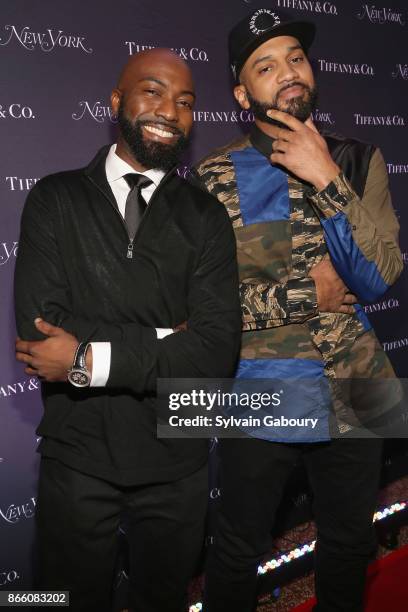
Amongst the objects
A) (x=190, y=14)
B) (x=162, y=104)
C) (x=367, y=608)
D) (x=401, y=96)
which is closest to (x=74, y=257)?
(x=162, y=104)

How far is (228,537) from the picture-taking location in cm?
208

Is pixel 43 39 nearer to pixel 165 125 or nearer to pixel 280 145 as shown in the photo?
pixel 165 125

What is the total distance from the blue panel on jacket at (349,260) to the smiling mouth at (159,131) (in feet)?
1.68

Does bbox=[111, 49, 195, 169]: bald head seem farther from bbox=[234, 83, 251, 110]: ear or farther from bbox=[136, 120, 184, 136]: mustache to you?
bbox=[234, 83, 251, 110]: ear

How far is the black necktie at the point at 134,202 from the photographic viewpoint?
173 cm

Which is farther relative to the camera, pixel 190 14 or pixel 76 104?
pixel 190 14

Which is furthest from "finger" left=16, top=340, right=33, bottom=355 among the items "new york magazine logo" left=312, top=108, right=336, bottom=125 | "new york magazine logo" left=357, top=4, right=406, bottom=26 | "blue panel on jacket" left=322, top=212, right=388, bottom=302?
"new york magazine logo" left=357, top=4, right=406, bottom=26

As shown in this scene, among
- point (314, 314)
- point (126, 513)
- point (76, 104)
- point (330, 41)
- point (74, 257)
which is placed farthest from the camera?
point (330, 41)

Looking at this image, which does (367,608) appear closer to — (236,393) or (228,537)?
(228,537)

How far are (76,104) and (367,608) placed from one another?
228 cm

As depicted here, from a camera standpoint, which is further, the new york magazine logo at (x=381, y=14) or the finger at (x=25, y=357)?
the new york magazine logo at (x=381, y=14)

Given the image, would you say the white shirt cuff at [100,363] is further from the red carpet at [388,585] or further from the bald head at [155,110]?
the red carpet at [388,585]

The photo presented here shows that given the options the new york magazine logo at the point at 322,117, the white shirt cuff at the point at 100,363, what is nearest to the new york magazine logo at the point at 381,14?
the new york magazine logo at the point at 322,117

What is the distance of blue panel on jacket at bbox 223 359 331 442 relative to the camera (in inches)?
77.7
